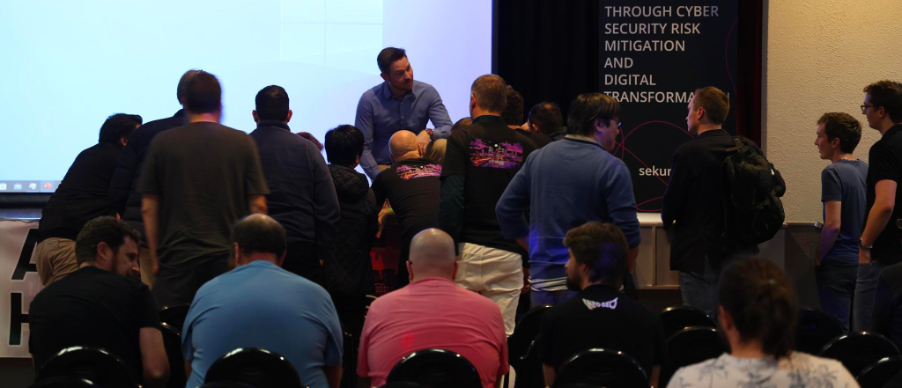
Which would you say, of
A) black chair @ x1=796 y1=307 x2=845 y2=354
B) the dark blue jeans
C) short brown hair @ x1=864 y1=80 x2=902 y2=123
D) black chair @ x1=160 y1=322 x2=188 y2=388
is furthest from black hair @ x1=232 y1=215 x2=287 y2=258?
the dark blue jeans

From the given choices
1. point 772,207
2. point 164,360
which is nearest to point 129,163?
point 164,360

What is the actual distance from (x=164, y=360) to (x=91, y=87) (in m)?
3.87

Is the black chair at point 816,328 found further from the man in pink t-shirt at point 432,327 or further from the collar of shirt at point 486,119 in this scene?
the collar of shirt at point 486,119

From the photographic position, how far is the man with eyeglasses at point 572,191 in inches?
136

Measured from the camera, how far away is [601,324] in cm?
268

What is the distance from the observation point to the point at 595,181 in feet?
11.3

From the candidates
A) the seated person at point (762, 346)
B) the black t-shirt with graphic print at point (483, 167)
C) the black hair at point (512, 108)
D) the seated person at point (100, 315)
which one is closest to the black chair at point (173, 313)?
the seated person at point (100, 315)

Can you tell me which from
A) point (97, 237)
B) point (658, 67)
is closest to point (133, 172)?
point (97, 237)

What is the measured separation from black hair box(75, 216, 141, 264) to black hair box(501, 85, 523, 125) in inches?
87.3

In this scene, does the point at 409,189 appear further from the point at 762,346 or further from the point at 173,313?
A: the point at 762,346

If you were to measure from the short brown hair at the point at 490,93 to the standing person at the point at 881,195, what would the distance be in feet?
5.77

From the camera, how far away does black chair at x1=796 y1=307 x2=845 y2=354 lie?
3240mm

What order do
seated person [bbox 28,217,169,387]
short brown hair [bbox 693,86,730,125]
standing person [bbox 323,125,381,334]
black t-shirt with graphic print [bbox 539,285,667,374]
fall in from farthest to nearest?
standing person [bbox 323,125,381,334] → short brown hair [bbox 693,86,730,125] → seated person [bbox 28,217,169,387] → black t-shirt with graphic print [bbox 539,285,667,374]

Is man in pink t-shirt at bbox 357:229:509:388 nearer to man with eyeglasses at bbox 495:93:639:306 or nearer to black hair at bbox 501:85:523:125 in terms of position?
man with eyeglasses at bbox 495:93:639:306
